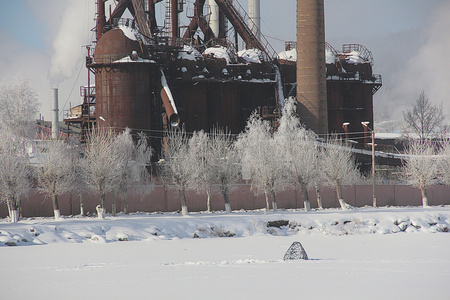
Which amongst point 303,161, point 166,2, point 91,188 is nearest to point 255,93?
point 166,2

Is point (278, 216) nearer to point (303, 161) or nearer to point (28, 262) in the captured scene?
point (303, 161)

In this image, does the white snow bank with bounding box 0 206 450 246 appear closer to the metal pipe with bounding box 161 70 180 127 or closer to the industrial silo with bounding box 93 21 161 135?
the metal pipe with bounding box 161 70 180 127

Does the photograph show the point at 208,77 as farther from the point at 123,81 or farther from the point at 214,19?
the point at 214,19

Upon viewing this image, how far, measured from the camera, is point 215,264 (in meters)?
19.4

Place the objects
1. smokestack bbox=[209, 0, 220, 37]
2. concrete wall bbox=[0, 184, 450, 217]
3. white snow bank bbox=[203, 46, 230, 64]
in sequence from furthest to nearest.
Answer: smokestack bbox=[209, 0, 220, 37]
white snow bank bbox=[203, 46, 230, 64]
concrete wall bbox=[0, 184, 450, 217]

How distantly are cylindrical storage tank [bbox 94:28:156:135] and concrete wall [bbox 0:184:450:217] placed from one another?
7791 millimetres

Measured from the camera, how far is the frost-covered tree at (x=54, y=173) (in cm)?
3453

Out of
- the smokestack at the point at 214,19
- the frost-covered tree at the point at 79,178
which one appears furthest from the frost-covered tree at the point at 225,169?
the smokestack at the point at 214,19

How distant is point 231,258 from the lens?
68.9 feet

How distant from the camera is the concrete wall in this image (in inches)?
1499

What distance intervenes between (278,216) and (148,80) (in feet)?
64.3

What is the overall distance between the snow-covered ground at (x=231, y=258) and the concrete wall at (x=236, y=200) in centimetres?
879

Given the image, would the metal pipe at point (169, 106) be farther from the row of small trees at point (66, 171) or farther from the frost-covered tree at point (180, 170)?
the frost-covered tree at point (180, 170)

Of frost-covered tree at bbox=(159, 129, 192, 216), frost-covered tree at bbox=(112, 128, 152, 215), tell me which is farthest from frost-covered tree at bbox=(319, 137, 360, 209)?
Result: frost-covered tree at bbox=(112, 128, 152, 215)
